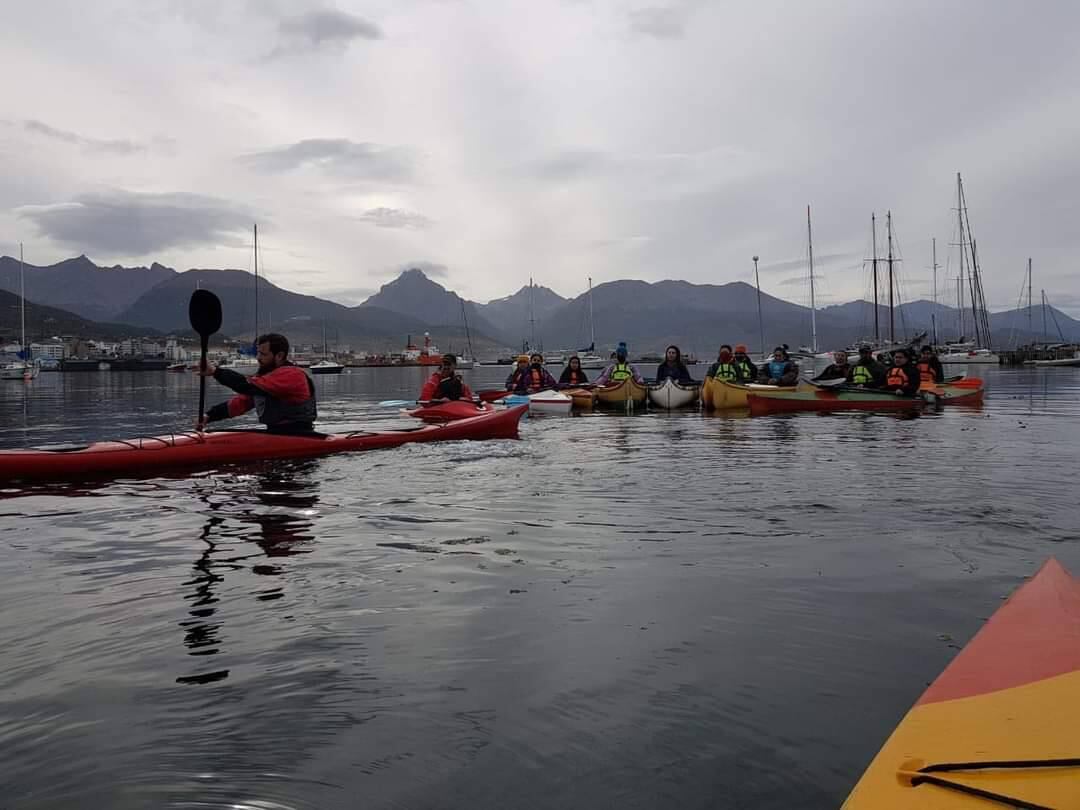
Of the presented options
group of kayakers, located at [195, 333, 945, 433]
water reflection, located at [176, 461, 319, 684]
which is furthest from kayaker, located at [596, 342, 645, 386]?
water reflection, located at [176, 461, 319, 684]

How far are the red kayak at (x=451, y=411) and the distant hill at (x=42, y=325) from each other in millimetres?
154821

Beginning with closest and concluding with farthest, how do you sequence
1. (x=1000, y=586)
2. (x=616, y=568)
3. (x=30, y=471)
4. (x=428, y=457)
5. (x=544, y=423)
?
1. (x=1000, y=586)
2. (x=616, y=568)
3. (x=30, y=471)
4. (x=428, y=457)
5. (x=544, y=423)

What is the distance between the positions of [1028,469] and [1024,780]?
9.56 meters

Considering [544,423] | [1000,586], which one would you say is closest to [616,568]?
[1000,586]

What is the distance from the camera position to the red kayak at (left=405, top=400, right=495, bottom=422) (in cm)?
1616

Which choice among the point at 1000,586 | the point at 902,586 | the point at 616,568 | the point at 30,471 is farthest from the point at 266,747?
the point at 30,471

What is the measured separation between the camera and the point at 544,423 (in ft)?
62.3

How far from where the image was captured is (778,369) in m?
23.4

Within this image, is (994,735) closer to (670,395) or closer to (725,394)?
(725,394)

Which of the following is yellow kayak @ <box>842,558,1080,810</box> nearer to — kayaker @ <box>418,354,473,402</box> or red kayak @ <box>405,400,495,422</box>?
red kayak @ <box>405,400,495,422</box>

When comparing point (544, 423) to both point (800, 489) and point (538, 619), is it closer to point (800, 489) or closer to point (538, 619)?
point (800, 489)

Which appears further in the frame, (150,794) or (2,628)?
(2,628)

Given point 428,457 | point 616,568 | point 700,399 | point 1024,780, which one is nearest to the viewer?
point 1024,780

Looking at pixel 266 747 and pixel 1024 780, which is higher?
pixel 1024 780
